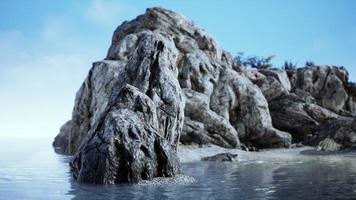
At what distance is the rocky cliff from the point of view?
15828 mm

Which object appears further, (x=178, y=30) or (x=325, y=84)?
(x=325, y=84)

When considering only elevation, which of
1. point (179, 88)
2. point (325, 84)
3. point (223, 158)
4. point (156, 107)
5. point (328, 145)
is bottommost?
point (223, 158)

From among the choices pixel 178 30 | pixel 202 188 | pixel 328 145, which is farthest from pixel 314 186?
pixel 178 30

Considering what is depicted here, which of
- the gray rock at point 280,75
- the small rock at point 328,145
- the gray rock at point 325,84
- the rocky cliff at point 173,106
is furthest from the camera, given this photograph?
the gray rock at point 325,84

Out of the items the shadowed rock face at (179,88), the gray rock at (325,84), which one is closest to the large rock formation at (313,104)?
the gray rock at (325,84)

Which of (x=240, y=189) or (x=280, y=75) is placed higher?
(x=280, y=75)

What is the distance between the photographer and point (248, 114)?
1700 inches

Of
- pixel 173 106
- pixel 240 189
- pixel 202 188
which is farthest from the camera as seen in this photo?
pixel 173 106

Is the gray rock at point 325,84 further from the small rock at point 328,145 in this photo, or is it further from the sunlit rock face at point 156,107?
the small rock at point 328,145

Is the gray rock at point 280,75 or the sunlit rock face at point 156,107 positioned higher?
the gray rock at point 280,75

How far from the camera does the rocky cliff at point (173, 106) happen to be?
1583cm

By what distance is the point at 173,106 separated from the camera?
23922 millimetres

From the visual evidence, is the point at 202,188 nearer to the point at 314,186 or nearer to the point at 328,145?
the point at 314,186

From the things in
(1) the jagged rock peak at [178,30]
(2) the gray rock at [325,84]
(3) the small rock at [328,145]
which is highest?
(1) the jagged rock peak at [178,30]
